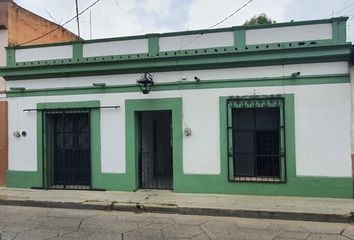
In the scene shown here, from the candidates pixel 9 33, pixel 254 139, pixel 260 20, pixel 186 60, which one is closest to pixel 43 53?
pixel 9 33

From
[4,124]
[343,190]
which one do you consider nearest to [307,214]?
[343,190]

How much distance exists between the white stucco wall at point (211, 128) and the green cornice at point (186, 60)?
0.60m

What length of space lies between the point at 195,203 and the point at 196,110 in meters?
2.35

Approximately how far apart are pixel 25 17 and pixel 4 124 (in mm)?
3521

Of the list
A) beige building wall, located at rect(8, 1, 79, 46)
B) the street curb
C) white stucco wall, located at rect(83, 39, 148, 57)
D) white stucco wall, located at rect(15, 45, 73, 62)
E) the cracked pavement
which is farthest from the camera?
beige building wall, located at rect(8, 1, 79, 46)

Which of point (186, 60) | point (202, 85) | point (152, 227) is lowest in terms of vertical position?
point (152, 227)

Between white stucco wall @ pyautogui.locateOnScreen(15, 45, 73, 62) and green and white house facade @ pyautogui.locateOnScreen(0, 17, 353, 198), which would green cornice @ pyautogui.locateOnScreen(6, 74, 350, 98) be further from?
white stucco wall @ pyautogui.locateOnScreen(15, 45, 73, 62)

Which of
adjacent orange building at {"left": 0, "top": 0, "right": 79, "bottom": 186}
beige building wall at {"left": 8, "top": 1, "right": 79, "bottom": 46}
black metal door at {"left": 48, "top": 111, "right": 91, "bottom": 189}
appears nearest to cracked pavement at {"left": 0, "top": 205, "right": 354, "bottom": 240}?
black metal door at {"left": 48, "top": 111, "right": 91, "bottom": 189}

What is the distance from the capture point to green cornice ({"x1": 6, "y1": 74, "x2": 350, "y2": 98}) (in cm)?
782

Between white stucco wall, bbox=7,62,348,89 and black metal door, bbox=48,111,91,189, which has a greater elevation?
white stucco wall, bbox=7,62,348,89

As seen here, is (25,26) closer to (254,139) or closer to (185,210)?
(185,210)

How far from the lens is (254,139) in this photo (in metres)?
8.37

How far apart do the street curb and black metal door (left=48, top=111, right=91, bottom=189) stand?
1.42 meters

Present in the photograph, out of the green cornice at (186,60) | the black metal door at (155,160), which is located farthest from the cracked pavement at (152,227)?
the green cornice at (186,60)
